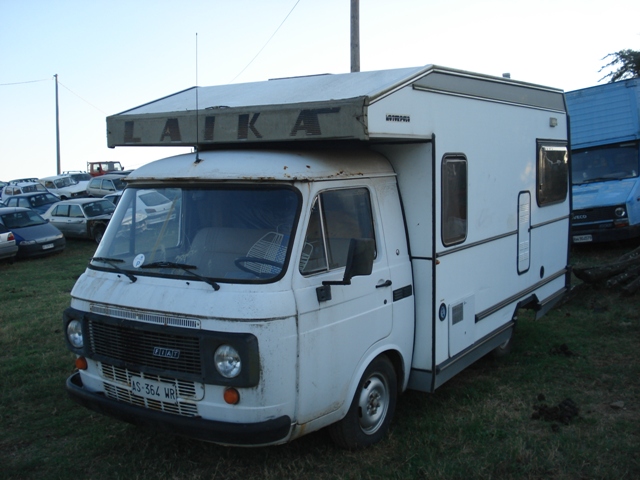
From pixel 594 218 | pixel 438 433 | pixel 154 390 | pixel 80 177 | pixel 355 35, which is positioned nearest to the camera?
pixel 154 390

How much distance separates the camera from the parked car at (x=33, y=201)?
24312mm

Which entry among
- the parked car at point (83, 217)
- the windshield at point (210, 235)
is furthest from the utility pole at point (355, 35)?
the parked car at point (83, 217)

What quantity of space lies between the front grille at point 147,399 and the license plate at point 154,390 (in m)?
0.02

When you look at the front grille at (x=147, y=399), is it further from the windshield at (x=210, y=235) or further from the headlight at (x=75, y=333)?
the windshield at (x=210, y=235)

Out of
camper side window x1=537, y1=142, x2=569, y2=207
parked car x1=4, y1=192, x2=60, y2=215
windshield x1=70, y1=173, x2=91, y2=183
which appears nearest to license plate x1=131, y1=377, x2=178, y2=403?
camper side window x1=537, y1=142, x2=569, y2=207

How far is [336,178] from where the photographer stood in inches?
189

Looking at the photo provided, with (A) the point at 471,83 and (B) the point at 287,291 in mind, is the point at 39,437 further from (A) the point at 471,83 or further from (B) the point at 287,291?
(A) the point at 471,83

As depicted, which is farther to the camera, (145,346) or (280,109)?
(280,109)

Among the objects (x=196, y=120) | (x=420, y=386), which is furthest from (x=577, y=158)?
(x=196, y=120)

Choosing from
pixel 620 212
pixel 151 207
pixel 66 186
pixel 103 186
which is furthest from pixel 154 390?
pixel 66 186

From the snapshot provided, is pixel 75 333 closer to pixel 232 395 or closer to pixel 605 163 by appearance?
pixel 232 395

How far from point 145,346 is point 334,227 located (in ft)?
5.09

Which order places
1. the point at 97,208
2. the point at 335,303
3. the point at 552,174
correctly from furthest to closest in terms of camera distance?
the point at 97,208 < the point at 552,174 < the point at 335,303

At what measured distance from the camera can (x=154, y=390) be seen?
4.46 meters
